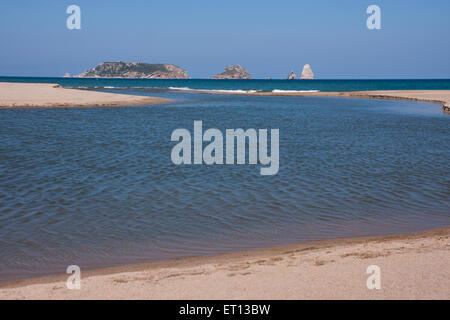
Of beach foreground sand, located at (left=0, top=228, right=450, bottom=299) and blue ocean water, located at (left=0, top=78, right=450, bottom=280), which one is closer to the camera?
beach foreground sand, located at (left=0, top=228, right=450, bottom=299)

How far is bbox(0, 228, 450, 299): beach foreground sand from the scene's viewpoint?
17.2ft

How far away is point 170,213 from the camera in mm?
8977

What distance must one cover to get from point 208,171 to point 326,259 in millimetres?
6633

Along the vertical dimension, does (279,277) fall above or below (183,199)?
below

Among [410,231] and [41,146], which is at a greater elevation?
[41,146]

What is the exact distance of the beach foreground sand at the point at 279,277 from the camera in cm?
523

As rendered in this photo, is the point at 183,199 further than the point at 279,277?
Yes

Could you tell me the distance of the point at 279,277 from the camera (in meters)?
5.74

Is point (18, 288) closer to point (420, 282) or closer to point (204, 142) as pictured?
point (420, 282)

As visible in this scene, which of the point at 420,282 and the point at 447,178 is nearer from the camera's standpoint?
the point at 420,282

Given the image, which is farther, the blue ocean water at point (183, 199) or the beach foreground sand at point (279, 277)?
the blue ocean water at point (183, 199)
